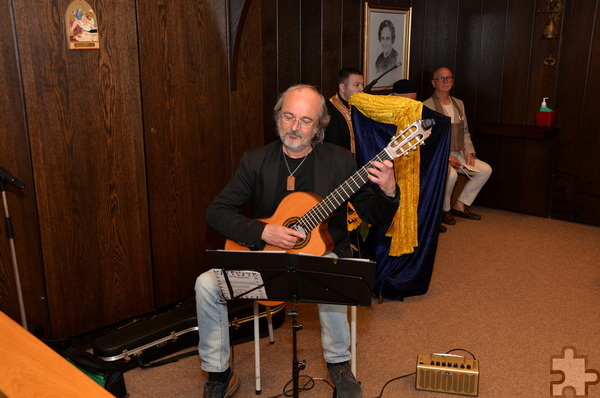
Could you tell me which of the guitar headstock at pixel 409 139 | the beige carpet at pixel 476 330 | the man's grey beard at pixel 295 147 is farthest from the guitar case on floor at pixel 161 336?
the guitar headstock at pixel 409 139

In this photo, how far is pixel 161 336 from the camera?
308cm

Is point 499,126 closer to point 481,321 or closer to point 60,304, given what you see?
point 481,321

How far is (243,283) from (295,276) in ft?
0.67

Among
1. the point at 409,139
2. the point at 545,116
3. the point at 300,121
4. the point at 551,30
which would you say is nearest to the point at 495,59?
the point at 551,30

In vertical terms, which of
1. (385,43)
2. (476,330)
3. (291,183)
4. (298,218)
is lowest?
(476,330)

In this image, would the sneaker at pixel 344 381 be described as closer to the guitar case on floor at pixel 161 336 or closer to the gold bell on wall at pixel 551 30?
the guitar case on floor at pixel 161 336

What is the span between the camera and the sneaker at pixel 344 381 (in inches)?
104

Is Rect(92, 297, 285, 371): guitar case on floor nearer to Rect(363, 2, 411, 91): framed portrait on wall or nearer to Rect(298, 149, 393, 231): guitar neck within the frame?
Rect(298, 149, 393, 231): guitar neck

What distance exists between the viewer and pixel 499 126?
5.67 m

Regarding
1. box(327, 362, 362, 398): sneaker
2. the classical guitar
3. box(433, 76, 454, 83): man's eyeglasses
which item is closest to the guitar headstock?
the classical guitar

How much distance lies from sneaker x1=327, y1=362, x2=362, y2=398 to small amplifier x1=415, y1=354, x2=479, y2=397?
0.32 metres

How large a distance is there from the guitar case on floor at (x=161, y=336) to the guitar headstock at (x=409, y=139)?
1263 millimetres

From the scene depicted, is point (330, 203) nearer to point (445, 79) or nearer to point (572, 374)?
point (572, 374)

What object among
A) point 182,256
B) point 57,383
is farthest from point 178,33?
point 57,383
